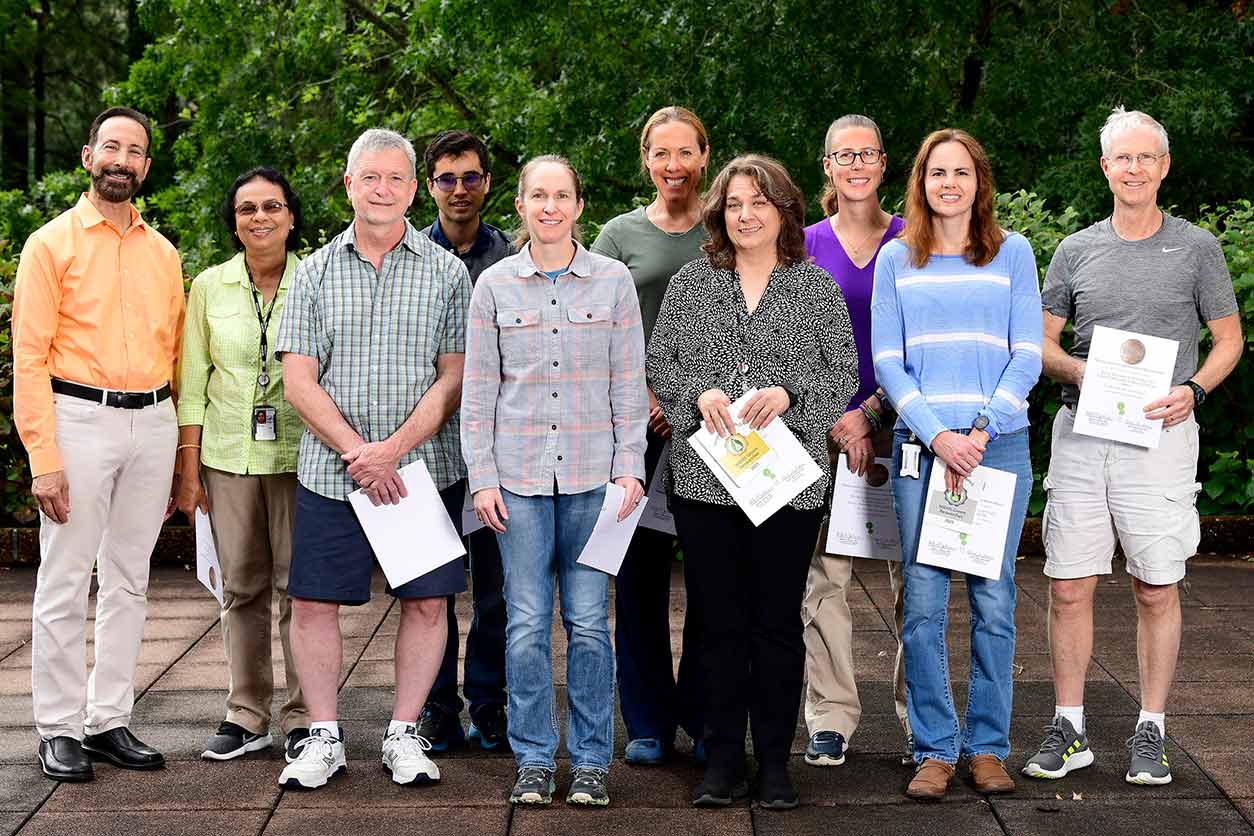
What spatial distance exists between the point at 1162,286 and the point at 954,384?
0.78 m

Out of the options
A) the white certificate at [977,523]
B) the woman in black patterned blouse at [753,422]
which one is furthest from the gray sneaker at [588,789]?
the white certificate at [977,523]

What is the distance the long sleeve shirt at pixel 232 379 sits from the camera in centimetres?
516

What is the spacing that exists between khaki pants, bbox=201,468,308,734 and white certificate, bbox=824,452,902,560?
1.88 meters

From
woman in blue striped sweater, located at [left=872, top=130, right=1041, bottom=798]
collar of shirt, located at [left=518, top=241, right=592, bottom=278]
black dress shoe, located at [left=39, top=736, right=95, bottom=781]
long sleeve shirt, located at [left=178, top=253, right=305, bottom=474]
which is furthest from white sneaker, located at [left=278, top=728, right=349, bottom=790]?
woman in blue striped sweater, located at [left=872, top=130, right=1041, bottom=798]

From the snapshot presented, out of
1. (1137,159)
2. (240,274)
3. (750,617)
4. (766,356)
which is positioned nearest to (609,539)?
(750,617)

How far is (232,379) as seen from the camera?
17.0 feet

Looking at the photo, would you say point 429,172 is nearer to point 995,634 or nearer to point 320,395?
point 320,395

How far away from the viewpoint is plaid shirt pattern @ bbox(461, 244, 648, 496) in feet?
15.5

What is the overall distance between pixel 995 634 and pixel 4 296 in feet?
21.3

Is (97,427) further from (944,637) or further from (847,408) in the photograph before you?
(944,637)

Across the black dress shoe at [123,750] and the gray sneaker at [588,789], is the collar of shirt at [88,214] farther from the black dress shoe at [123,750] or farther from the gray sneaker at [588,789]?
the gray sneaker at [588,789]

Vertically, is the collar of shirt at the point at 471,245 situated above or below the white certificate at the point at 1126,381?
above

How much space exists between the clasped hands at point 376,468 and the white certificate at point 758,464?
3.20 feet

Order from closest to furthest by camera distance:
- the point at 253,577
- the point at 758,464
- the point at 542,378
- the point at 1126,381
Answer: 1. the point at 758,464
2. the point at 542,378
3. the point at 1126,381
4. the point at 253,577
